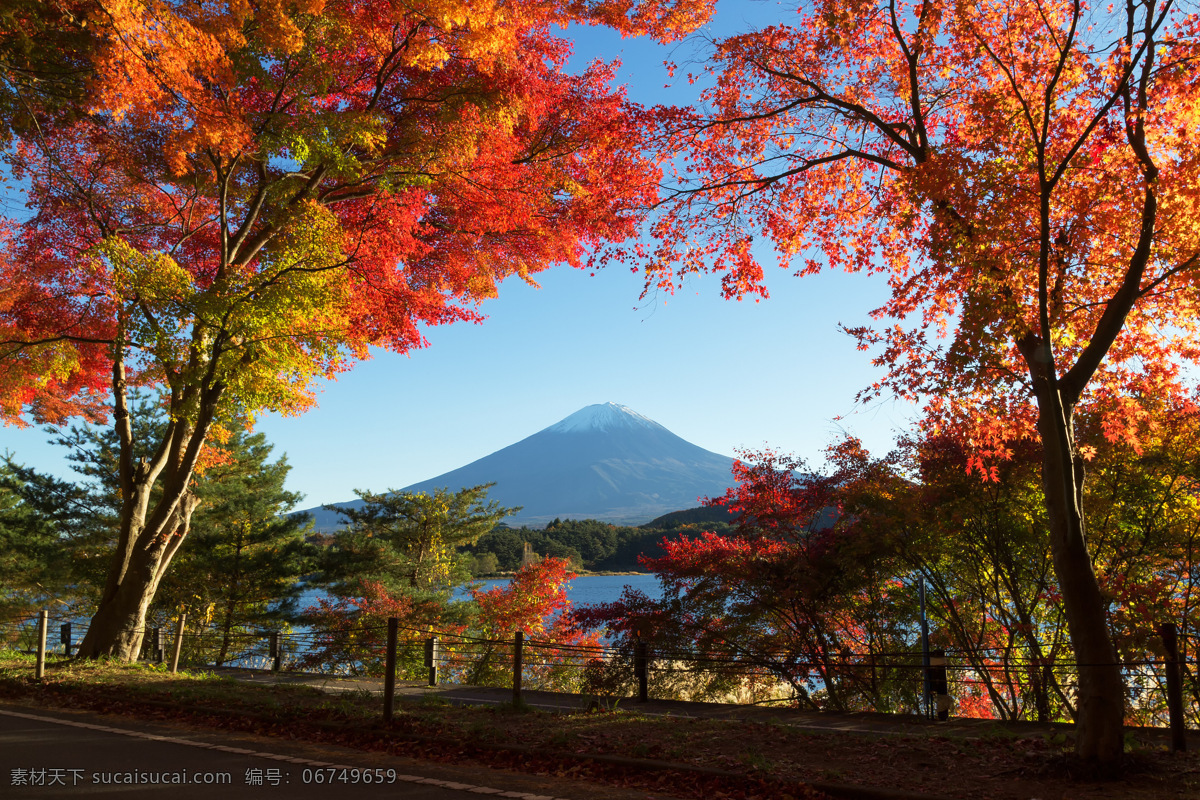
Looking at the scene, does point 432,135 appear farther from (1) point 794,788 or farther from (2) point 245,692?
(1) point 794,788

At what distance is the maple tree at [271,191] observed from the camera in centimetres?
802

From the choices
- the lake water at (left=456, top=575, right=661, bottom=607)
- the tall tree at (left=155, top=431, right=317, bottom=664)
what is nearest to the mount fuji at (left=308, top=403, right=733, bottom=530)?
the lake water at (left=456, top=575, right=661, bottom=607)

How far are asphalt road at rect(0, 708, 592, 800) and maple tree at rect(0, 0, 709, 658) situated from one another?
4.76 metres

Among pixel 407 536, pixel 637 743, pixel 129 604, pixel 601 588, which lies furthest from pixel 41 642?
pixel 601 588

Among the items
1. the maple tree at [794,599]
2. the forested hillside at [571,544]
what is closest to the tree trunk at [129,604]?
the maple tree at [794,599]

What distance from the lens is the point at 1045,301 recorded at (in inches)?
193

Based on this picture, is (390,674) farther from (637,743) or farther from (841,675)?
(841,675)

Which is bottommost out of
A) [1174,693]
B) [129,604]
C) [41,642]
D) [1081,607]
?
[41,642]

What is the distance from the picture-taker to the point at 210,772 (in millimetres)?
4797

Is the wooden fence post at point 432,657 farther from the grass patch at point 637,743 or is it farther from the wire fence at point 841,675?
the grass patch at point 637,743

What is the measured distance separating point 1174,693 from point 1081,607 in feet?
4.29

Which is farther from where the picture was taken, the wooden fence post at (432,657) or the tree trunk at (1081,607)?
the wooden fence post at (432,657)

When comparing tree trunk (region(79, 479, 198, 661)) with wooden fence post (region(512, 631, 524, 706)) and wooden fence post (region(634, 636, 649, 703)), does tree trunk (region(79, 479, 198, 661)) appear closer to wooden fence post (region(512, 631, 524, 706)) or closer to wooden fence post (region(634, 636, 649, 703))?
wooden fence post (region(512, 631, 524, 706))

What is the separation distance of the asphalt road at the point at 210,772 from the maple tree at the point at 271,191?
15.6 feet
